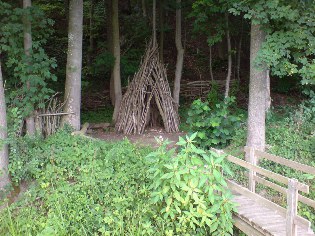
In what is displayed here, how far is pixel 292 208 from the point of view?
12.5 feet

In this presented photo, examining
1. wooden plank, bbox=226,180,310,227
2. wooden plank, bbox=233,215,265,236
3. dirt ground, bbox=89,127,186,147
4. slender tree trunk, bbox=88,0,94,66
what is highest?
slender tree trunk, bbox=88,0,94,66

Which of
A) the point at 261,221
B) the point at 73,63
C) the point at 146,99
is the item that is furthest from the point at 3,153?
the point at 146,99

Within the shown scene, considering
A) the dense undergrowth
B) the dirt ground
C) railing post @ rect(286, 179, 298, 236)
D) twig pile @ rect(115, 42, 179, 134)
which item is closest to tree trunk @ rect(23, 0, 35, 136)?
the dense undergrowth

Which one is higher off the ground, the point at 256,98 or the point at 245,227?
the point at 256,98

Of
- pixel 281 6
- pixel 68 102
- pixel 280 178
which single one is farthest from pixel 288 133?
pixel 68 102

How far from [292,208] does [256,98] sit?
2.96m

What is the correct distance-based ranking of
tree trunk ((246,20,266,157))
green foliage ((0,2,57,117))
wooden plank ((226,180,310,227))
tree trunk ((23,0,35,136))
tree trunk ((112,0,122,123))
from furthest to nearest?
tree trunk ((112,0,122,123)), tree trunk ((23,0,35,136)), green foliage ((0,2,57,117)), tree trunk ((246,20,266,157)), wooden plank ((226,180,310,227))

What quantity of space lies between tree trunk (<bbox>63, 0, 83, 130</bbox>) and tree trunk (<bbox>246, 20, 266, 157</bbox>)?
353 cm

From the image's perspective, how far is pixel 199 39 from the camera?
635 inches

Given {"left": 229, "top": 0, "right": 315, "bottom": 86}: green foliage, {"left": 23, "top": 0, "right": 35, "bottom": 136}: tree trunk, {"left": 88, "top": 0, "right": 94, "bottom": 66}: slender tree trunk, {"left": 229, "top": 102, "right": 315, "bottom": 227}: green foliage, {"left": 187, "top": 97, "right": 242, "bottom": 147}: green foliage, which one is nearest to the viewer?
{"left": 229, "top": 0, "right": 315, "bottom": 86}: green foliage

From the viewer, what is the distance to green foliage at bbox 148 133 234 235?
4.10m

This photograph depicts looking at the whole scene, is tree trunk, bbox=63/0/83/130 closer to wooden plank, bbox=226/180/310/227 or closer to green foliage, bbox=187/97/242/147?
green foliage, bbox=187/97/242/147

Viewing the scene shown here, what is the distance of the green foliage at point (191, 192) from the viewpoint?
4098 mm

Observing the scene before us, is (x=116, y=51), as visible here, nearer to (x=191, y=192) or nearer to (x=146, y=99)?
(x=146, y=99)
